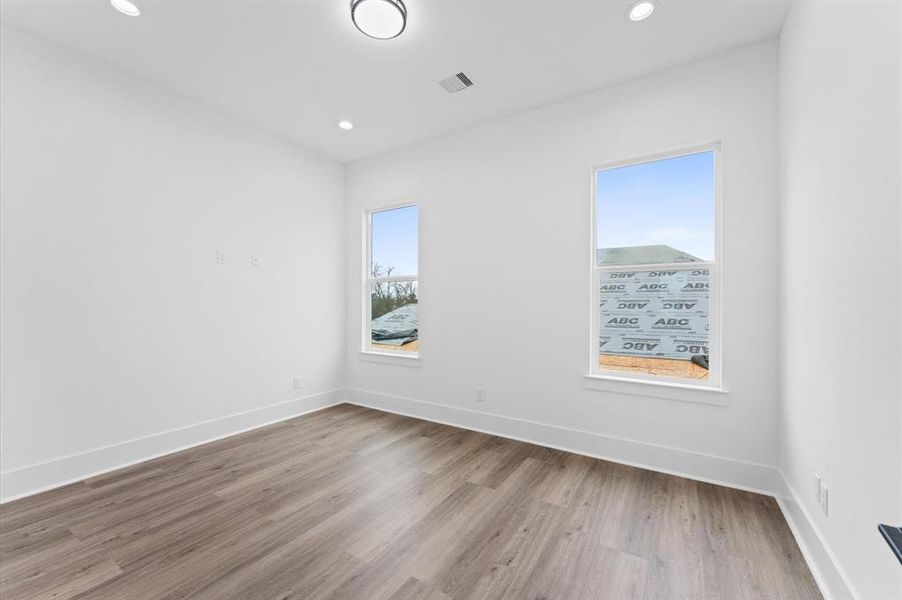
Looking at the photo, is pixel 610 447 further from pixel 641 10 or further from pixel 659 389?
pixel 641 10

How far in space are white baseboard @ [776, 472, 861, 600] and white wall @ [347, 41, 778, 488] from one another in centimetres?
35

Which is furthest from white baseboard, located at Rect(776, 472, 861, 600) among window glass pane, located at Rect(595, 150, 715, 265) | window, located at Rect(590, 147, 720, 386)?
window glass pane, located at Rect(595, 150, 715, 265)

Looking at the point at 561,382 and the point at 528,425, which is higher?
the point at 561,382

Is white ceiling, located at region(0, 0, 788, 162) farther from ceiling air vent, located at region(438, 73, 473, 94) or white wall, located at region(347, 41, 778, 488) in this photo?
white wall, located at region(347, 41, 778, 488)

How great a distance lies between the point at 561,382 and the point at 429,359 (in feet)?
4.61

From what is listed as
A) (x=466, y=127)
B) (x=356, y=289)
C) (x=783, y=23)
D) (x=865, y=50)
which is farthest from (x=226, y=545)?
(x=783, y=23)

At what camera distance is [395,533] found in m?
1.95

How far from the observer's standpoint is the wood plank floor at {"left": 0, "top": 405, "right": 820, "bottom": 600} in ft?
5.19

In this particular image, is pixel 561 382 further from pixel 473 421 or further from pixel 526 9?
pixel 526 9

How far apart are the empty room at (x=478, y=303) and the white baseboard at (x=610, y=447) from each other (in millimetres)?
20

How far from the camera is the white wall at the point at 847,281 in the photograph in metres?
1.11

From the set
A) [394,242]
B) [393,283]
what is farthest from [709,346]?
[394,242]

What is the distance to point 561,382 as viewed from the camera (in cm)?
307

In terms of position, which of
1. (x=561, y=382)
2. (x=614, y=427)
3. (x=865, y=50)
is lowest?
(x=614, y=427)
